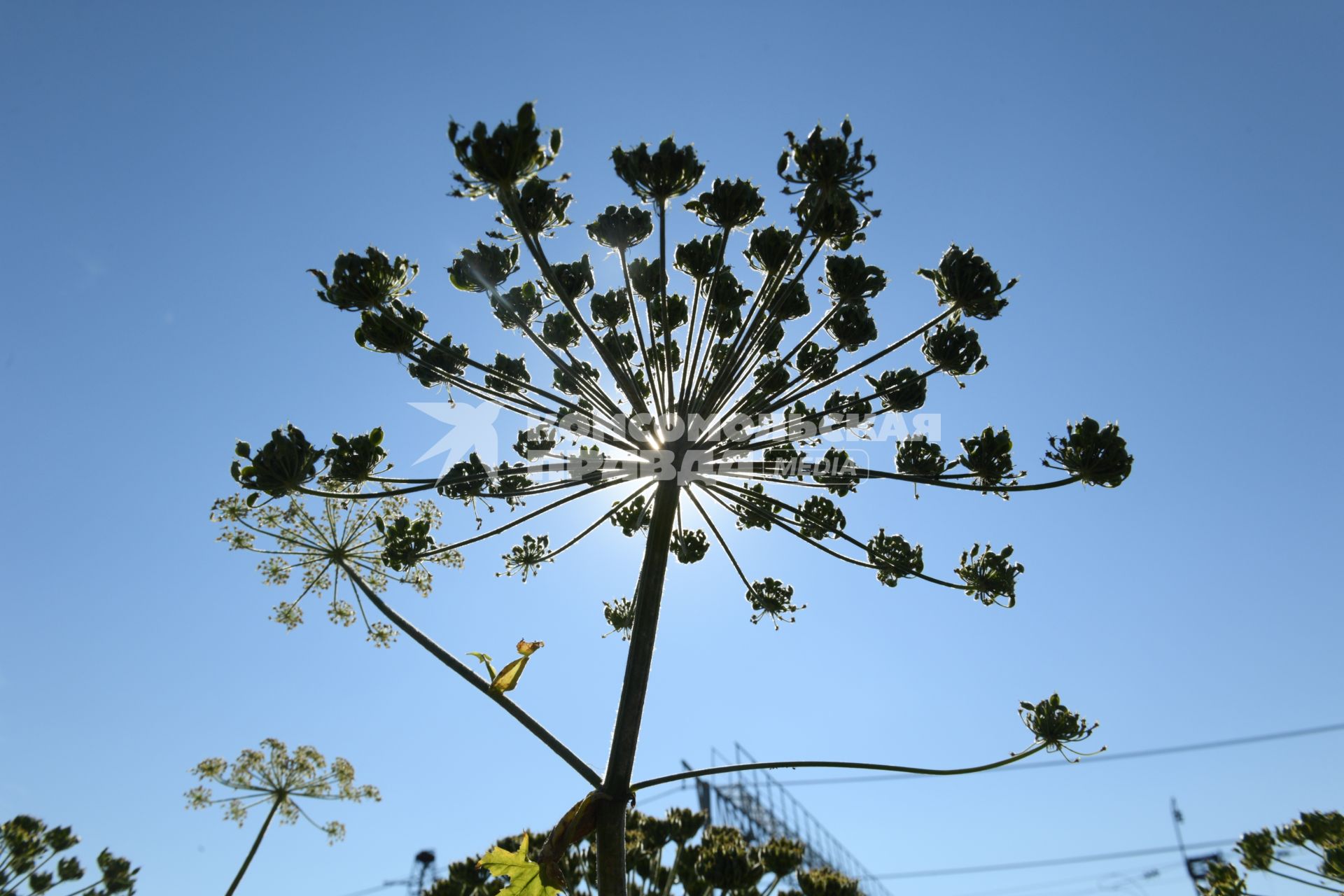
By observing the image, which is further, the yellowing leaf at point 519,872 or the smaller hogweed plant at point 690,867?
the smaller hogweed plant at point 690,867

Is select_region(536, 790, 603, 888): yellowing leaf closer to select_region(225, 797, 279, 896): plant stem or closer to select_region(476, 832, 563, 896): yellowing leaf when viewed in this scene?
select_region(476, 832, 563, 896): yellowing leaf

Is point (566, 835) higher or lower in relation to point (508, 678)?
lower

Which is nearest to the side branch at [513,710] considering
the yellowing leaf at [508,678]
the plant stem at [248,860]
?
the yellowing leaf at [508,678]

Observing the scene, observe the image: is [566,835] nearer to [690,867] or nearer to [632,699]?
[632,699]

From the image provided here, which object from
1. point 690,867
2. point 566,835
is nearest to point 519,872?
point 566,835

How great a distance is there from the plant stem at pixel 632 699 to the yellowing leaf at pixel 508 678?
746 mm

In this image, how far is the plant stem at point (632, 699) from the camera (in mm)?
4875

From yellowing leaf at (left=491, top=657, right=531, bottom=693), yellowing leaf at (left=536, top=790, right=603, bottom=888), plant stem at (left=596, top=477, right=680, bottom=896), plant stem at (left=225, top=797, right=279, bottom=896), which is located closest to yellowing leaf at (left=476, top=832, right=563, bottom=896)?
yellowing leaf at (left=536, top=790, right=603, bottom=888)

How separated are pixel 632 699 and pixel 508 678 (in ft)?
2.80

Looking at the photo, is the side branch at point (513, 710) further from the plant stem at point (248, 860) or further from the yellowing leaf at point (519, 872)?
the plant stem at point (248, 860)

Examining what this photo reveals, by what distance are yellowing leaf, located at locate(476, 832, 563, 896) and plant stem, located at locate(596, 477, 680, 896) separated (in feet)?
1.12

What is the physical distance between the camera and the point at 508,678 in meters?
5.16

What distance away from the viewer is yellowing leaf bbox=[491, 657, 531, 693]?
5.12 meters

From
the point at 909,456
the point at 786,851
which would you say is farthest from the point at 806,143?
the point at 786,851
